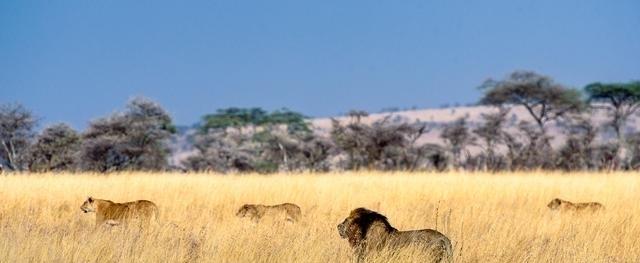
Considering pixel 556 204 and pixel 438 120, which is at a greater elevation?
pixel 438 120

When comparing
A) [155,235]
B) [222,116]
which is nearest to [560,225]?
[155,235]

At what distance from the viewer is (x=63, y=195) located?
41.7ft

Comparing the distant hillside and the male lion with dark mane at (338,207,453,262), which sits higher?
the distant hillside

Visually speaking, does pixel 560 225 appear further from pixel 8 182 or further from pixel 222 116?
pixel 222 116

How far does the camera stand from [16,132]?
30.8 metres

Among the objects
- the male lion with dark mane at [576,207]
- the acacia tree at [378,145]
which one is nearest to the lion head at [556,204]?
the male lion with dark mane at [576,207]

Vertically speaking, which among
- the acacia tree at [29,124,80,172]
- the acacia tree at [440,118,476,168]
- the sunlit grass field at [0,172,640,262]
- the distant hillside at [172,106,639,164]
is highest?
the distant hillside at [172,106,639,164]

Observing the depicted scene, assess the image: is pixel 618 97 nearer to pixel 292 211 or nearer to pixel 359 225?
pixel 292 211

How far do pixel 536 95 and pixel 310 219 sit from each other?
1244 inches

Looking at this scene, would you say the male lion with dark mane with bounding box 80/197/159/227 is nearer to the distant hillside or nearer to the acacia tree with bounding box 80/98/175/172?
the acacia tree with bounding box 80/98/175/172

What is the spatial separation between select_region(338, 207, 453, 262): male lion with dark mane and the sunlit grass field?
0.51 ft

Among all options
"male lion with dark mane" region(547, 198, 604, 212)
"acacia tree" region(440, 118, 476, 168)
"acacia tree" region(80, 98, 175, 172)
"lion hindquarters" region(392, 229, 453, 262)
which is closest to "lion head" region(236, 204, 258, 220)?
"male lion with dark mane" region(547, 198, 604, 212)

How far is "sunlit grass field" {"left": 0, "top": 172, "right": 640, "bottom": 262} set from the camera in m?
6.86

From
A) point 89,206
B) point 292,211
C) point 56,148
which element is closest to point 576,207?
point 292,211
